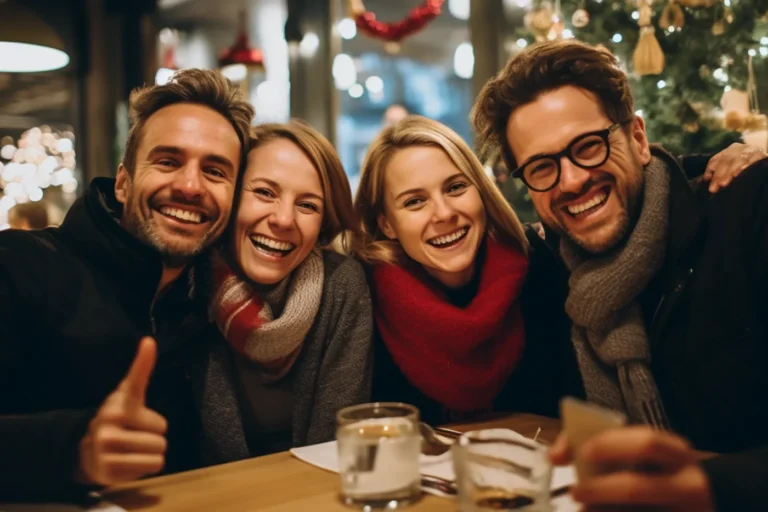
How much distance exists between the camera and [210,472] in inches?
44.7

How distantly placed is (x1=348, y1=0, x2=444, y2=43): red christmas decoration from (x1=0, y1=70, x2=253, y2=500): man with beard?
7.40 feet

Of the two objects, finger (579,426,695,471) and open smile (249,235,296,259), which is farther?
open smile (249,235,296,259)

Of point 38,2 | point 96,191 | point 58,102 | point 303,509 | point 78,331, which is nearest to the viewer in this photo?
point 303,509

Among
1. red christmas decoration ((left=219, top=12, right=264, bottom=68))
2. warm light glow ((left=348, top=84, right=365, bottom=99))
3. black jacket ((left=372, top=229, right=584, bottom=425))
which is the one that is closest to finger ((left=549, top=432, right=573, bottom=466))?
black jacket ((left=372, top=229, right=584, bottom=425))

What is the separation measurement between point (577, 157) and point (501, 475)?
925 millimetres

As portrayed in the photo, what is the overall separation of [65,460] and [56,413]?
101mm

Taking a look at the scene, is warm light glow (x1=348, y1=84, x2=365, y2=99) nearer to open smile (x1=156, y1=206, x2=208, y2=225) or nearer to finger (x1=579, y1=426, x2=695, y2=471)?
open smile (x1=156, y1=206, x2=208, y2=225)

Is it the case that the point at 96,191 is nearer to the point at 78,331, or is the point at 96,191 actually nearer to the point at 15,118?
the point at 78,331

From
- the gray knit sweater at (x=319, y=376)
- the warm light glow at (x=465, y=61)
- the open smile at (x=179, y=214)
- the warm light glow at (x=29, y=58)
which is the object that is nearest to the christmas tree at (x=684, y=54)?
the warm light glow at (x=465, y=61)

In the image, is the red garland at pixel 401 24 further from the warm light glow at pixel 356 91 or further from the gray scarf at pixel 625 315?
the gray scarf at pixel 625 315

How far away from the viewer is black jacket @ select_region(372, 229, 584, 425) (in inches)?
71.0

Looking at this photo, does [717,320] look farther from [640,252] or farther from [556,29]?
[556,29]

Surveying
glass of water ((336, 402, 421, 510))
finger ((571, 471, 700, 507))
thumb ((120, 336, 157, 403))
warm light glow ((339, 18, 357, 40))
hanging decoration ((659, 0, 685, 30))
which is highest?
warm light glow ((339, 18, 357, 40))

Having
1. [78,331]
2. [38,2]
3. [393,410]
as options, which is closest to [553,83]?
[393,410]
